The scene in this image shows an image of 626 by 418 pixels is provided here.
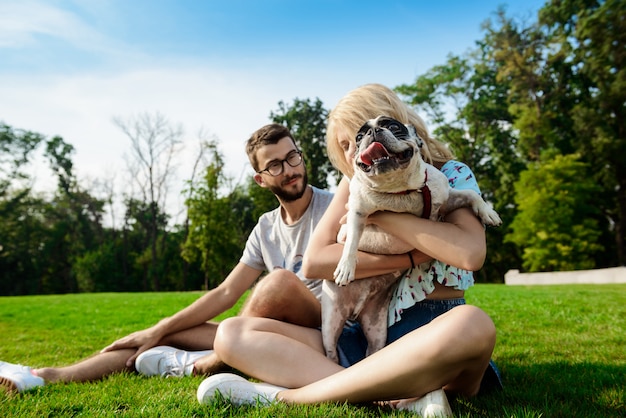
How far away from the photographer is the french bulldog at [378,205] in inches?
94.4

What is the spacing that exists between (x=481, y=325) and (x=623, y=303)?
7472mm

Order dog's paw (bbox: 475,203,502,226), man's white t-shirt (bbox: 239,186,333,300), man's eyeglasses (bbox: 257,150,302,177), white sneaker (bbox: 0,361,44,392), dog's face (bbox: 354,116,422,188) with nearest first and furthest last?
dog's face (bbox: 354,116,422,188), dog's paw (bbox: 475,203,502,226), white sneaker (bbox: 0,361,44,392), man's white t-shirt (bbox: 239,186,333,300), man's eyeglasses (bbox: 257,150,302,177)

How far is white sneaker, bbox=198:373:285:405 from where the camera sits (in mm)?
2428

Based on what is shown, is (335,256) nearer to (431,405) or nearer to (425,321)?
(425,321)

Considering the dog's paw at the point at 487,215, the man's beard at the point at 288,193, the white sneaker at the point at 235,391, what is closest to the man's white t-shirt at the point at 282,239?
the man's beard at the point at 288,193

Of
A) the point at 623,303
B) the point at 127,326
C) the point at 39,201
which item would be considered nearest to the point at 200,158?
the point at 39,201

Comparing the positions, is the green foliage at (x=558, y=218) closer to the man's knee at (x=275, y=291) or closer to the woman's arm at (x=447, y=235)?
the woman's arm at (x=447, y=235)

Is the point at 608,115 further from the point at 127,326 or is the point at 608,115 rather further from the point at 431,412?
the point at 431,412

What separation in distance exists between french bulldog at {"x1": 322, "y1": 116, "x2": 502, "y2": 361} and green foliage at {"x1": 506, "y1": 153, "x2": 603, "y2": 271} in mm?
23159

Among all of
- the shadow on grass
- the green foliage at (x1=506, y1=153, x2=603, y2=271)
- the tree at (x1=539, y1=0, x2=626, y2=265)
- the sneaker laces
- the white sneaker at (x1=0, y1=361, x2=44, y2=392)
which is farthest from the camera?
the tree at (x1=539, y1=0, x2=626, y2=265)

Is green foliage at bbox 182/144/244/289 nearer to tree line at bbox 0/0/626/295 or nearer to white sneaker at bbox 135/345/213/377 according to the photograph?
tree line at bbox 0/0/626/295

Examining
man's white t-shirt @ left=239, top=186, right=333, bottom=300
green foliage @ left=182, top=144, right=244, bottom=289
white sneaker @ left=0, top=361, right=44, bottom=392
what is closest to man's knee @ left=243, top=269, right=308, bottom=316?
man's white t-shirt @ left=239, top=186, right=333, bottom=300

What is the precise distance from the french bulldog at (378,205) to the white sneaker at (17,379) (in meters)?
2.02

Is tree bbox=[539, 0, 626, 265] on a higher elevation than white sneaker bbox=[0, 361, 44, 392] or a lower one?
higher
